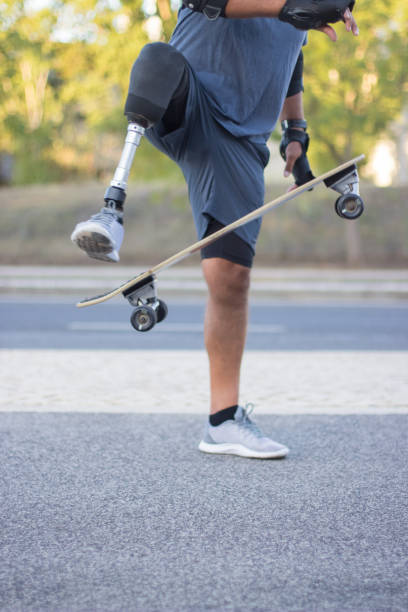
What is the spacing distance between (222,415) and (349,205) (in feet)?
2.90

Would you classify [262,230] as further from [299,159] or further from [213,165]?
[213,165]

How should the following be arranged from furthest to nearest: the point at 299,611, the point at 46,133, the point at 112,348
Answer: the point at 46,133 < the point at 112,348 < the point at 299,611

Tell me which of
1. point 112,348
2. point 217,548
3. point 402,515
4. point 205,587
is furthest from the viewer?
point 112,348

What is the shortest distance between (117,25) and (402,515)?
16359mm

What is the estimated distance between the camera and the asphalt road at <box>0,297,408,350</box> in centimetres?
755

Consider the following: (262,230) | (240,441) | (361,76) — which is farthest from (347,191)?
(262,230)

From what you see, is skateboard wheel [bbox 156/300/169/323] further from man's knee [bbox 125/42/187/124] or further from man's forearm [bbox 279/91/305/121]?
man's forearm [bbox 279/91/305/121]

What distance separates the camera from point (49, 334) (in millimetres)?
8227

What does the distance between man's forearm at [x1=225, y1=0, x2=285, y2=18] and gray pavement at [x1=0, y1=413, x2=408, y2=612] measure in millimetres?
1438

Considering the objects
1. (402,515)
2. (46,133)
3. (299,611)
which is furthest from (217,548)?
(46,133)

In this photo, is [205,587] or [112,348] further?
[112,348]

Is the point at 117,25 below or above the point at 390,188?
above

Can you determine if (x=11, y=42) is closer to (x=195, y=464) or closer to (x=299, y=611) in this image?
(x=195, y=464)

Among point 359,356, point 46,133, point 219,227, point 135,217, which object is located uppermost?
point 46,133
